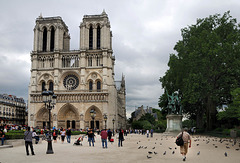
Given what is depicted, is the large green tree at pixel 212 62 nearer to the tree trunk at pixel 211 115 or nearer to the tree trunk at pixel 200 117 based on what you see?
the tree trunk at pixel 211 115

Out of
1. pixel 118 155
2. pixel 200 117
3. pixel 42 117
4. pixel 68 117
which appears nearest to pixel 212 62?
pixel 200 117

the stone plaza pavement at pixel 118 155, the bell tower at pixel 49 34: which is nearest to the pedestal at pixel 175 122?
the stone plaza pavement at pixel 118 155

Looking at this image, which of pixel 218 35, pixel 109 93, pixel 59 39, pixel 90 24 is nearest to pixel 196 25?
pixel 218 35

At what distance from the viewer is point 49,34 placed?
58594 millimetres

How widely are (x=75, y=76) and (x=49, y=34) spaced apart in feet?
36.1

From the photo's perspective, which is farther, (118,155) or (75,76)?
(75,76)

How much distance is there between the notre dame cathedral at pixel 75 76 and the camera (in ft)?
179

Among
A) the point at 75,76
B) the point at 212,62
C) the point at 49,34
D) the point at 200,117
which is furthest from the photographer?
the point at 49,34

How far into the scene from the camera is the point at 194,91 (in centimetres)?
3003

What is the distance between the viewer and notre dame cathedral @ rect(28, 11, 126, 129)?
54.5 meters

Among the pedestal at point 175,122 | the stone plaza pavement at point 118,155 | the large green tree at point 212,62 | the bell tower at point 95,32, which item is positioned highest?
the bell tower at point 95,32

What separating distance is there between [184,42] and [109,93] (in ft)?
67.7

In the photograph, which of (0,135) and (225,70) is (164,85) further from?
(0,135)

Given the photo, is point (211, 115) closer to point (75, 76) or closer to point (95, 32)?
point (75, 76)
